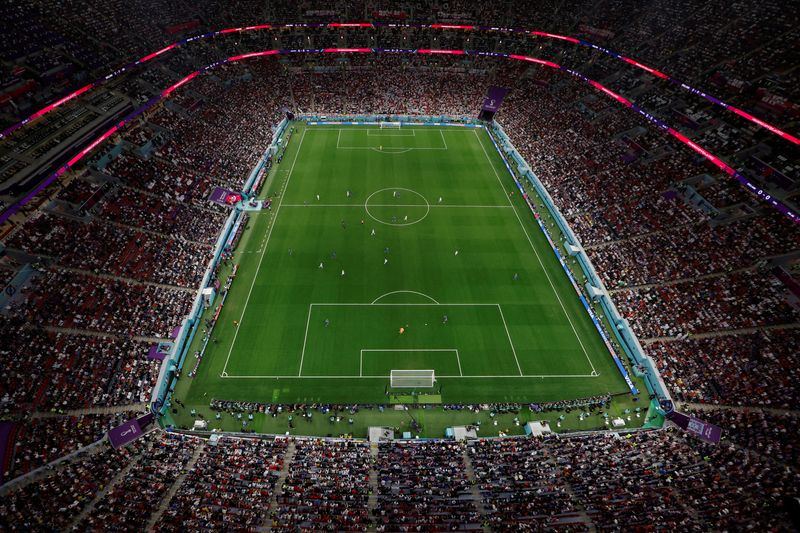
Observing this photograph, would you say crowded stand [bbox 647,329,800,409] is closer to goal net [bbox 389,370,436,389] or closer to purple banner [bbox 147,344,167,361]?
goal net [bbox 389,370,436,389]

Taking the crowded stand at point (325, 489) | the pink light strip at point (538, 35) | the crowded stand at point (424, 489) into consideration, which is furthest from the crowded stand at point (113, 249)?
the crowded stand at point (424, 489)

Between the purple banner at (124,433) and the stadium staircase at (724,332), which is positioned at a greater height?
the stadium staircase at (724,332)

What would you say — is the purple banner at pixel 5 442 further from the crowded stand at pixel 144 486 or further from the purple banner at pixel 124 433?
the crowded stand at pixel 144 486

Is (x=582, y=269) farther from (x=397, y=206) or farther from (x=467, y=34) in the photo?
(x=467, y=34)

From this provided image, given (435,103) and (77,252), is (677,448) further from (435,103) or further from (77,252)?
(435,103)

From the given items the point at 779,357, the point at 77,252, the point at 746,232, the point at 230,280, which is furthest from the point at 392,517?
the point at 746,232

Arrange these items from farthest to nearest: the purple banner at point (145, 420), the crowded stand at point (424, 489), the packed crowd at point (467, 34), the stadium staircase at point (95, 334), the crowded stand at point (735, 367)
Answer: the packed crowd at point (467, 34)
the stadium staircase at point (95, 334)
the crowded stand at point (735, 367)
the purple banner at point (145, 420)
the crowded stand at point (424, 489)

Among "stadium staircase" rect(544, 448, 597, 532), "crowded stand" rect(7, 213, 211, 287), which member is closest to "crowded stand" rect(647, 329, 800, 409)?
"stadium staircase" rect(544, 448, 597, 532)
